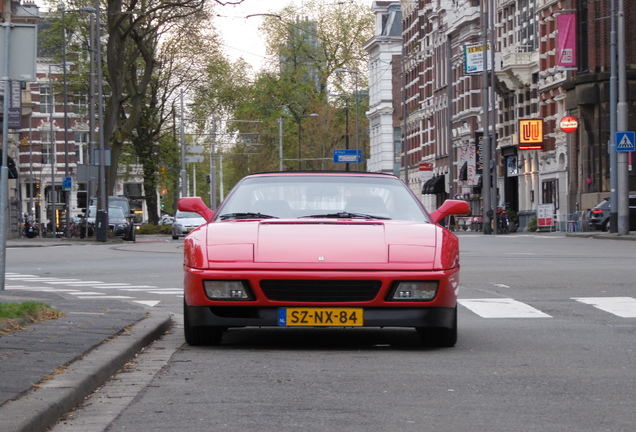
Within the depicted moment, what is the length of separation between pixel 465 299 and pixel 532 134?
175 ft

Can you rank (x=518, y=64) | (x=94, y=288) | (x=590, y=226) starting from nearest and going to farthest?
(x=94, y=288) < (x=590, y=226) < (x=518, y=64)

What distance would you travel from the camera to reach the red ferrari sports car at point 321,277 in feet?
32.7

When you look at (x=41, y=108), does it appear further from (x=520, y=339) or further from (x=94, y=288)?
(x=520, y=339)

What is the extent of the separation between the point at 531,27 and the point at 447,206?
62647 millimetres

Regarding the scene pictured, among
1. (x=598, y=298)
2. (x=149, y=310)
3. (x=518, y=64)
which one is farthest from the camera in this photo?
(x=518, y=64)

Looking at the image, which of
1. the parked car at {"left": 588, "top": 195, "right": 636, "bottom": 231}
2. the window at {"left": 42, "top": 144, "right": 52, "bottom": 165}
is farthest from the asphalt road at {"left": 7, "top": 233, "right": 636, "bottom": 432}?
the window at {"left": 42, "top": 144, "right": 52, "bottom": 165}

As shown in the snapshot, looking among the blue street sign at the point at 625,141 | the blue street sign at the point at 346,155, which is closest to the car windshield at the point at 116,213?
the blue street sign at the point at 625,141

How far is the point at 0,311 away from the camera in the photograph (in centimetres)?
1141

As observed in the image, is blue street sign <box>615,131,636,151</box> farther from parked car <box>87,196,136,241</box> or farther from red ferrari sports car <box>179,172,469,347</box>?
red ferrari sports car <box>179,172,469,347</box>

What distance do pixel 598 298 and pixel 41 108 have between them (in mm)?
116812

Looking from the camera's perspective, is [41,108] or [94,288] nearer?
[94,288]

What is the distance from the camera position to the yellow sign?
224 ft

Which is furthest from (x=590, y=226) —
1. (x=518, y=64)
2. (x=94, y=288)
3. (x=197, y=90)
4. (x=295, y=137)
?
(x=295, y=137)

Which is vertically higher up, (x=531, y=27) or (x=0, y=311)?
(x=531, y=27)
